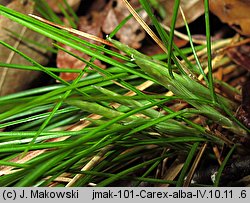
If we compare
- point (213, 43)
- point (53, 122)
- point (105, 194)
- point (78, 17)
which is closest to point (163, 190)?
point (105, 194)

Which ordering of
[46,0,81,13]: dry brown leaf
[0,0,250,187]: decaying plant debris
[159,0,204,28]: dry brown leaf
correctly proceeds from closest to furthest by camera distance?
[0,0,250,187]: decaying plant debris, [159,0,204,28]: dry brown leaf, [46,0,81,13]: dry brown leaf

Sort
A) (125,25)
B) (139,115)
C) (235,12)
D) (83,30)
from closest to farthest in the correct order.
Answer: (139,115) → (235,12) → (125,25) → (83,30)

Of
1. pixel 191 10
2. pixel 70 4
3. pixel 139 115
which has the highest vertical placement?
pixel 70 4

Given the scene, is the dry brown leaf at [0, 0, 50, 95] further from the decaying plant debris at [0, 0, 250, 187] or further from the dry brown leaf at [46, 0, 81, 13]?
the dry brown leaf at [46, 0, 81, 13]

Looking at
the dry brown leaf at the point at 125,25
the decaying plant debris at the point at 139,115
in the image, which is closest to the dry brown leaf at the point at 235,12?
the decaying plant debris at the point at 139,115

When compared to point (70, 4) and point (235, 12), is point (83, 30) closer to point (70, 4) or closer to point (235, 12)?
point (70, 4)

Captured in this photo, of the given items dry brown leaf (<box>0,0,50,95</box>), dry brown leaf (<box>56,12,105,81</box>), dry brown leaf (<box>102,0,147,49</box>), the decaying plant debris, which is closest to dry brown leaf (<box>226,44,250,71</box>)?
the decaying plant debris

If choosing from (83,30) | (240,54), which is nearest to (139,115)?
(240,54)
